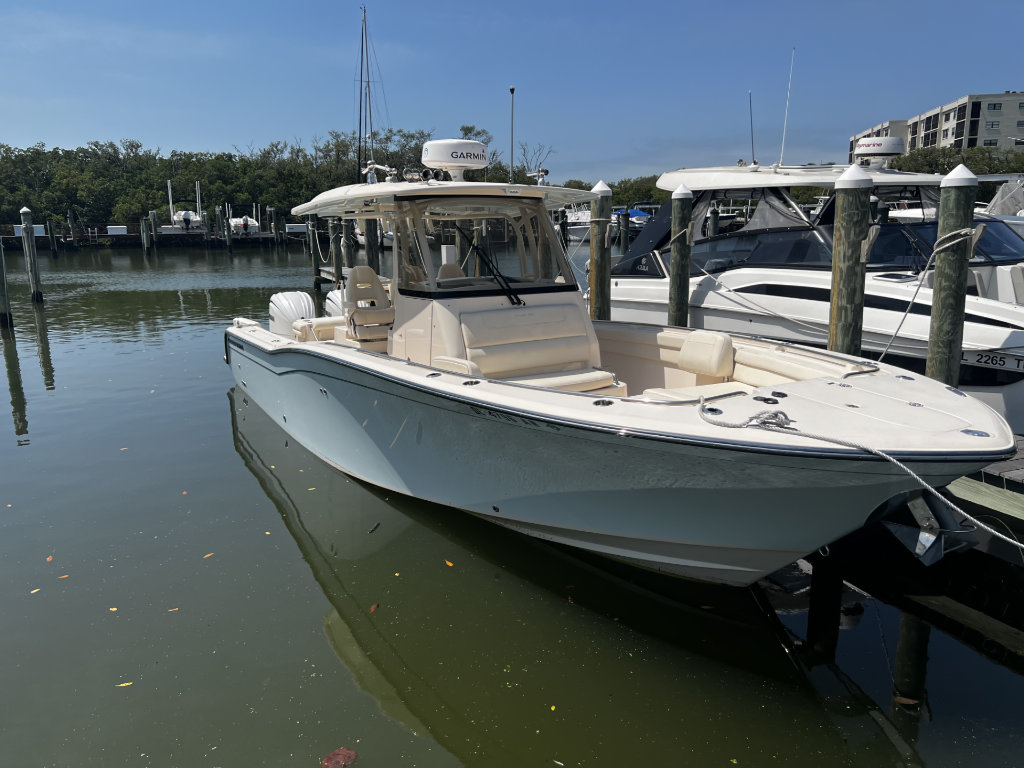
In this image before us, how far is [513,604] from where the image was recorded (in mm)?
4340

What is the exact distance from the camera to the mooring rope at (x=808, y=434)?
3100 mm

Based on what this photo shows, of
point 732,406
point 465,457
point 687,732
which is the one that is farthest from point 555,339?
point 687,732

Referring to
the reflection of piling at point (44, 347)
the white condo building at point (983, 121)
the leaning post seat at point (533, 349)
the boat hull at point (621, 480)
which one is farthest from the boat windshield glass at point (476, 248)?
the white condo building at point (983, 121)

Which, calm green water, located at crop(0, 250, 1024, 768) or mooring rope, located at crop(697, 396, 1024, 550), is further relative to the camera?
calm green water, located at crop(0, 250, 1024, 768)

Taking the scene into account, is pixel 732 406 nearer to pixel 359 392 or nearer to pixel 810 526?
pixel 810 526

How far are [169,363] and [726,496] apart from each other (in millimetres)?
10174

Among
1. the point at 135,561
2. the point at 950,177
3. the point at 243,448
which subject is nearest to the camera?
the point at 135,561

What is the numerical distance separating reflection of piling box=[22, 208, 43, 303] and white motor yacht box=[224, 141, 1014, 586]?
44.9ft

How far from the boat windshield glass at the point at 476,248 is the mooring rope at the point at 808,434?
2423 mm

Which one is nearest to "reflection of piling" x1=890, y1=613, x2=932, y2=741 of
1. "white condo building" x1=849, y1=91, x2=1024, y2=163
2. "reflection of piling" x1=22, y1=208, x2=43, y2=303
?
"reflection of piling" x1=22, y1=208, x2=43, y2=303

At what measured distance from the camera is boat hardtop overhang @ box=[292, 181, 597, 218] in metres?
5.22

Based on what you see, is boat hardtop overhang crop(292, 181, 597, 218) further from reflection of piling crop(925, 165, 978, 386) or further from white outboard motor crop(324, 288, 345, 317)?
reflection of piling crop(925, 165, 978, 386)

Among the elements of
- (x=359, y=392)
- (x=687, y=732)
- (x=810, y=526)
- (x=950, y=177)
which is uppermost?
(x=950, y=177)

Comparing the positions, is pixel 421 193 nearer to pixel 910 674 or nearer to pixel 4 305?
pixel 910 674
